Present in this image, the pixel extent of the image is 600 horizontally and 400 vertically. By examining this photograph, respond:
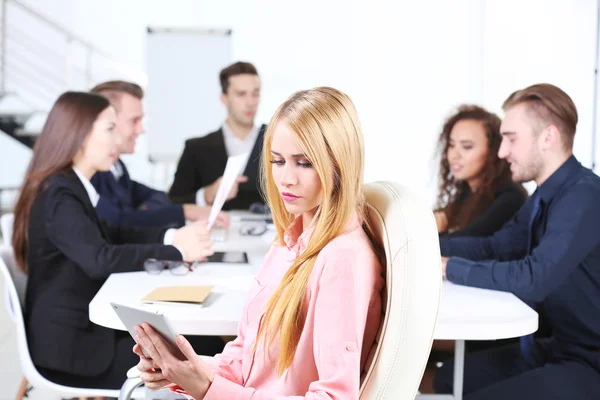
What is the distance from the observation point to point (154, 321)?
1.13 metres

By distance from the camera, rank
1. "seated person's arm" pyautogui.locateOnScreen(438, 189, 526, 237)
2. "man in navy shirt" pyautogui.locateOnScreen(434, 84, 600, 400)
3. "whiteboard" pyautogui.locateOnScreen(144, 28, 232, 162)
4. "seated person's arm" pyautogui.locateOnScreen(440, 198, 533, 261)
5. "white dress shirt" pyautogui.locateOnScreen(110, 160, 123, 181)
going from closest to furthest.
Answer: "man in navy shirt" pyautogui.locateOnScreen(434, 84, 600, 400) → "seated person's arm" pyautogui.locateOnScreen(440, 198, 533, 261) → "seated person's arm" pyautogui.locateOnScreen(438, 189, 526, 237) → "white dress shirt" pyautogui.locateOnScreen(110, 160, 123, 181) → "whiteboard" pyautogui.locateOnScreen(144, 28, 232, 162)

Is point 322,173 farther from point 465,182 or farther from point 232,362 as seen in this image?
point 465,182

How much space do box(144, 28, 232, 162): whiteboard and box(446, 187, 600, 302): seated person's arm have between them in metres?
5.00

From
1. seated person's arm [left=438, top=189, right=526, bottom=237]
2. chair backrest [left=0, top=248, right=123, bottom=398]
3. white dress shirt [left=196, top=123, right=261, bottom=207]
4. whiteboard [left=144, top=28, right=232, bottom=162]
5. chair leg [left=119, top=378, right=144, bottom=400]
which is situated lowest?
chair backrest [left=0, top=248, right=123, bottom=398]

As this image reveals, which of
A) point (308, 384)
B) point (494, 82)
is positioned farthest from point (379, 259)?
point (494, 82)

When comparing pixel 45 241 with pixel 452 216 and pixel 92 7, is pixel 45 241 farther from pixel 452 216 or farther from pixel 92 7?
pixel 92 7

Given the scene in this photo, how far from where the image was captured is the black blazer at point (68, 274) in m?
2.13

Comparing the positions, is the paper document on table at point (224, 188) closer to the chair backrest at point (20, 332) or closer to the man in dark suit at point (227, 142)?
the chair backrest at point (20, 332)

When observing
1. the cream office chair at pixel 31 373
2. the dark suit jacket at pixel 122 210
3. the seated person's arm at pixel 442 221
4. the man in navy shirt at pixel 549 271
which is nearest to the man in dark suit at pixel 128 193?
the dark suit jacket at pixel 122 210

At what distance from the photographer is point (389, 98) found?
22.9 ft

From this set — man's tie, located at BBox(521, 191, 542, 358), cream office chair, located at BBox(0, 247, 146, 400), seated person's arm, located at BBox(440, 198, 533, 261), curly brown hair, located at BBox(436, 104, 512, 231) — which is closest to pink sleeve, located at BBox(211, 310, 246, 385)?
cream office chair, located at BBox(0, 247, 146, 400)

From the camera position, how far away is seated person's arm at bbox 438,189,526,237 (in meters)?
2.87

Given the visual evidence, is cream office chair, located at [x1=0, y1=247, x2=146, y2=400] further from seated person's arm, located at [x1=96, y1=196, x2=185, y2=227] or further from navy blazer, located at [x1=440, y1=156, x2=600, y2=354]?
navy blazer, located at [x1=440, y1=156, x2=600, y2=354]

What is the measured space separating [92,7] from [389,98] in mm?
3022
